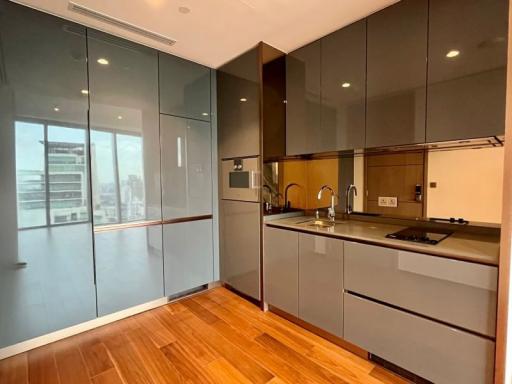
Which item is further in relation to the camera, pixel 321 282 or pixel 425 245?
pixel 321 282

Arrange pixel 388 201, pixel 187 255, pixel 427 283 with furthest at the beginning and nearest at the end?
1. pixel 187 255
2. pixel 388 201
3. pixel 427 283

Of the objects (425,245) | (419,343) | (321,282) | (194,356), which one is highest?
(425,245)

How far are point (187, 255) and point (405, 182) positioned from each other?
7.63ft

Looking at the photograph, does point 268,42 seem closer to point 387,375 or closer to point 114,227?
point 114,227

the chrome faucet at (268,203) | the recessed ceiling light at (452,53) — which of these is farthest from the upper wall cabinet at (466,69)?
the chrome faucet at (268,203)

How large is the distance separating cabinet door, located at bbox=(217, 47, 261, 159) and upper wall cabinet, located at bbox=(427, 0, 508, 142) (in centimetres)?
145

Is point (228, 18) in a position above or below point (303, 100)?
above

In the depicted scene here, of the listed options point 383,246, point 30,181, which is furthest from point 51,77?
point 383,246

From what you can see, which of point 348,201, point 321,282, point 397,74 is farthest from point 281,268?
point 397,74

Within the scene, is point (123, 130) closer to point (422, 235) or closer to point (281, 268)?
point (281, 268)

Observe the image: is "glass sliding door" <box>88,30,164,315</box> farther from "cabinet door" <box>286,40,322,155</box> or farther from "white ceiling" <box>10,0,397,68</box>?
"cabinet door" <box>286,40,322,155</box>

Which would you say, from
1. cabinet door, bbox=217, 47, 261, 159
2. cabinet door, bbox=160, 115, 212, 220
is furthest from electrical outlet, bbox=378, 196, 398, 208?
cabinet door, bbox=160, 115, 212, 220

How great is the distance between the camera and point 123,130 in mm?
2379

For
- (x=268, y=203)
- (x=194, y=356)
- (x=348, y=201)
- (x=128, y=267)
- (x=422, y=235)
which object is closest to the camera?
(x=422, y=235)
